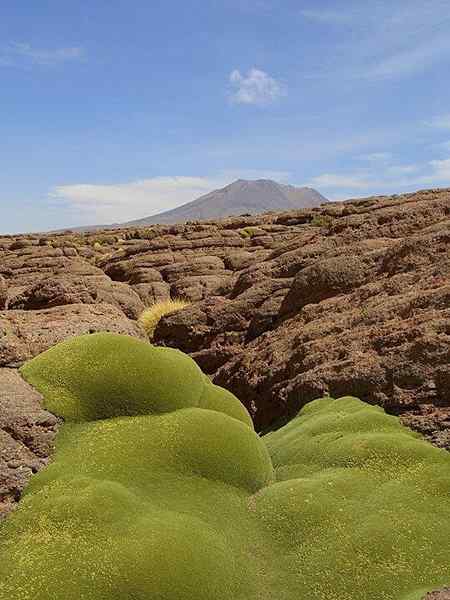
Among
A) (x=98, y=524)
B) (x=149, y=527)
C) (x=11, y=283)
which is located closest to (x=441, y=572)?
(x=149, y=527)

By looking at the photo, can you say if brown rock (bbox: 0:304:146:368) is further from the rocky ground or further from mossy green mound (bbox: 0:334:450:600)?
mossy green mound (bbox: 0:334:450:600)

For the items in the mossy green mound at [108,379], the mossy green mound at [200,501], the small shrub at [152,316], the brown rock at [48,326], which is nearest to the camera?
the mossy green mound at [200,501]

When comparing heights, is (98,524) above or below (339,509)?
above

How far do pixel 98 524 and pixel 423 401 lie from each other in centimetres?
893

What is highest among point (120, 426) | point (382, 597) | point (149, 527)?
point (120, 426)

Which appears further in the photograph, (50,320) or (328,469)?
(50,320)

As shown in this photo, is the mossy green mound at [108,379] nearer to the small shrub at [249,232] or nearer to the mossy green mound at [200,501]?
the mossy green mound at [200,501]

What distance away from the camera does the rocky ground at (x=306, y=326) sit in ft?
45.1

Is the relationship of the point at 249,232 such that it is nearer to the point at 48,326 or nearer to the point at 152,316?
the point at 152,316

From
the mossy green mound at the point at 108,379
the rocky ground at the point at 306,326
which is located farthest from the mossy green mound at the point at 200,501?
the rocky ground at the point at 306,326

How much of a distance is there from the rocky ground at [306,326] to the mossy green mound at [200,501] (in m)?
0.80

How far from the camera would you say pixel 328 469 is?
12586mm

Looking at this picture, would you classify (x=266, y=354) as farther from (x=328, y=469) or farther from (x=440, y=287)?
(x=328, y=469)

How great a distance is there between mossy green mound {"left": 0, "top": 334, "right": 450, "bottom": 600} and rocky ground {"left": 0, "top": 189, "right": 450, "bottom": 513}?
0.80 meters
